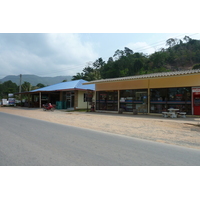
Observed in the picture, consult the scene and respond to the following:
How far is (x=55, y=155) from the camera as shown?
470cm

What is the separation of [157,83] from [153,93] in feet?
3.05

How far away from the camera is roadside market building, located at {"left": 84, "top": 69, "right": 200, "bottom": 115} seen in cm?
1356

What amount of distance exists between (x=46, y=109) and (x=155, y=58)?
4189 cm

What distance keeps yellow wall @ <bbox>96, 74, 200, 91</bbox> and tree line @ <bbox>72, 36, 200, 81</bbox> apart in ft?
74.7

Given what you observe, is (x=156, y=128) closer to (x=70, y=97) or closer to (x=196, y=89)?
(x=196, y=89)

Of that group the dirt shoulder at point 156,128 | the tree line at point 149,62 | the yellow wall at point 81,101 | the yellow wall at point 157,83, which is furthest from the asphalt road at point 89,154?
the tree line at point 149,62

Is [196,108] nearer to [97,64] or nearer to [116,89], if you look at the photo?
[116,89]

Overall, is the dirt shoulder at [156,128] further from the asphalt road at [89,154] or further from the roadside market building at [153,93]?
the roadside market building at [153,93]

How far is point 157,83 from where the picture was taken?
49.7ft

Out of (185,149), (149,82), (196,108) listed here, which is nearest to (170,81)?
(149,82)

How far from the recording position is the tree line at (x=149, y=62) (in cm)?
5069

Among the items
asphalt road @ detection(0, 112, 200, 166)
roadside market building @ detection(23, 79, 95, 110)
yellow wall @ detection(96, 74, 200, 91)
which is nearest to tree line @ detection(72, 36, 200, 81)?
roadside market building @ detection(23, 79, 95, 110)

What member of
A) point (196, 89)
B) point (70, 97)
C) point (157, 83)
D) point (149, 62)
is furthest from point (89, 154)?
point (149, 62)

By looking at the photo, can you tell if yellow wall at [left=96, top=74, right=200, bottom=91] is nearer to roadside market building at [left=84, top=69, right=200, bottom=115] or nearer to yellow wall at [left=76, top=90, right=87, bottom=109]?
roadside market building at [left=84, top=69, right=200, bottom=115]
